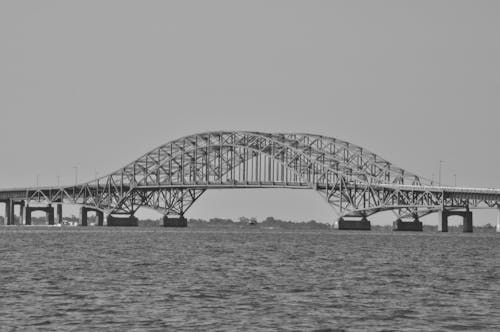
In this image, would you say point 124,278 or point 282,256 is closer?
point 124,278

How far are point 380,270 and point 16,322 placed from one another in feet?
112

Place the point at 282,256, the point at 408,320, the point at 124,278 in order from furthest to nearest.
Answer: the point at 282,256 → the point at 124,278 → the point at 408,320

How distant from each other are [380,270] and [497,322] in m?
28.7

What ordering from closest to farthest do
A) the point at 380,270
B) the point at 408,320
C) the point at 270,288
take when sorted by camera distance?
the point at 408,320 < the point at 270,288 < the point at 380,270

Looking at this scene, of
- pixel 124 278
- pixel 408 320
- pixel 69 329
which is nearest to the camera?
pixel 69 329

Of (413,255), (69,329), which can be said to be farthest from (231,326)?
(413,255)

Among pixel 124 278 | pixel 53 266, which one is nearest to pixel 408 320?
pixel 124 278

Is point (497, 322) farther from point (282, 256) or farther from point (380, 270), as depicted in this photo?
point (282, 256)

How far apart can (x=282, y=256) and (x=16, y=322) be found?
50.2 metres

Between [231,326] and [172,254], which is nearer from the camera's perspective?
[231,326]

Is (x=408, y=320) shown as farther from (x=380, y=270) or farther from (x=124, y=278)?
(x=380, y=270)

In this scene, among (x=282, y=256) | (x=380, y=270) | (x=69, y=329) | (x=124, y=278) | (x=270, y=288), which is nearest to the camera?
(x=69, y=329)

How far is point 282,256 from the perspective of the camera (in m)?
94.4

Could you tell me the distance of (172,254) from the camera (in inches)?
3804
